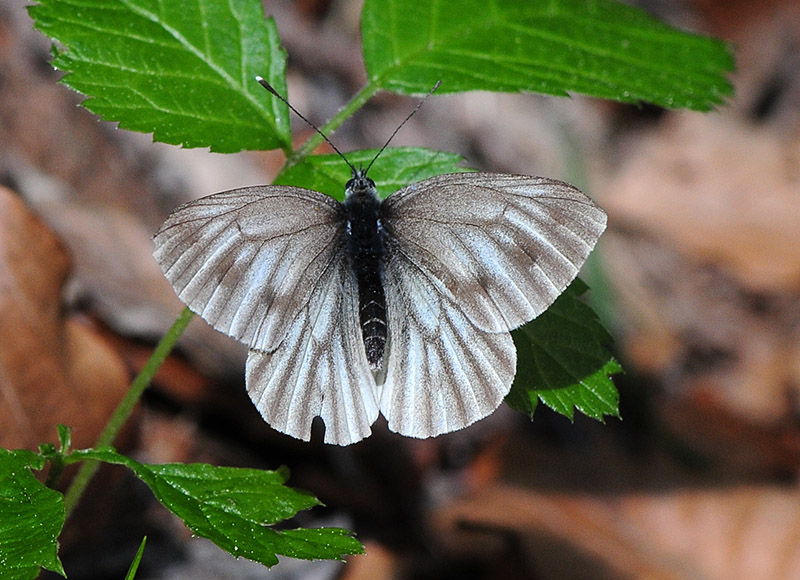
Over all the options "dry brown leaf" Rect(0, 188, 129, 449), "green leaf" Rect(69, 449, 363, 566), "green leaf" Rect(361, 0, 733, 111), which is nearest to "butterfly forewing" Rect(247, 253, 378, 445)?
"green leaf" Rect(69, 449, 363, 566)

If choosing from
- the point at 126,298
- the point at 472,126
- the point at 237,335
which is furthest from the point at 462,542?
the point at 472,126

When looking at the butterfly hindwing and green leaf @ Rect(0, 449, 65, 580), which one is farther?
the butterfly hindwing

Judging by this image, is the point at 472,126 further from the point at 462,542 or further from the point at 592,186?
the point at 462,542

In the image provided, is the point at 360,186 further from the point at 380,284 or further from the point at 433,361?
the point at 433,361

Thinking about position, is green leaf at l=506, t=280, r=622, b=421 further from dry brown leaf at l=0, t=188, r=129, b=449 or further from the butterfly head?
dry brown leaf at l=0, t=188, r=129, b=449

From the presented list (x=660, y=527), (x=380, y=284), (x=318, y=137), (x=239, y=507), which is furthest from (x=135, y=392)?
(x=660, y=527)

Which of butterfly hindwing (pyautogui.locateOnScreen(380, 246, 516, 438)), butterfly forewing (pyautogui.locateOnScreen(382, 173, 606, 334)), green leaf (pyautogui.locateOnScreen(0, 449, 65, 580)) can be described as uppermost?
butterfly forewing (pyautogui.locateOnScreen(382, 173, 606, 334))
